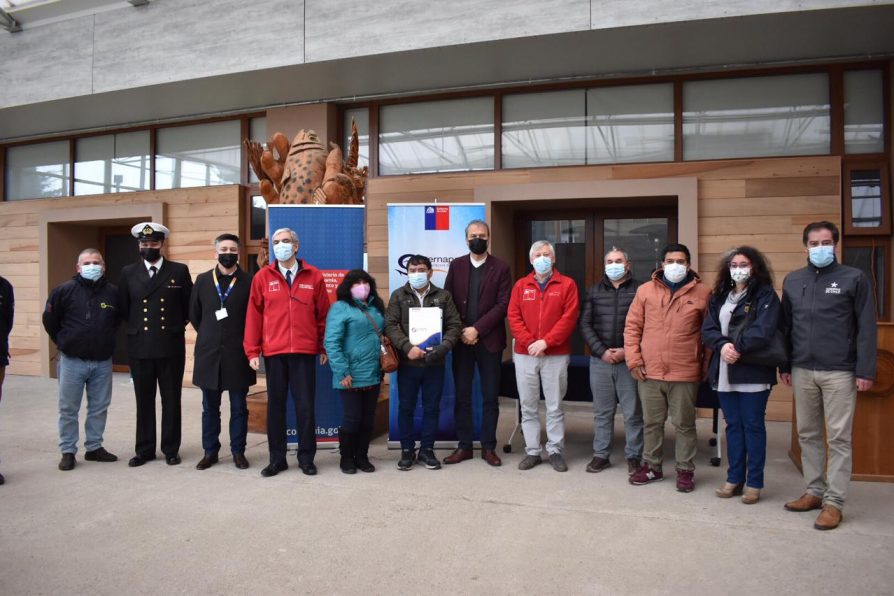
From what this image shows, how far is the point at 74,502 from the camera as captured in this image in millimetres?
4277

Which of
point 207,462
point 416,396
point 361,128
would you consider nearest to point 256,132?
point 361,128

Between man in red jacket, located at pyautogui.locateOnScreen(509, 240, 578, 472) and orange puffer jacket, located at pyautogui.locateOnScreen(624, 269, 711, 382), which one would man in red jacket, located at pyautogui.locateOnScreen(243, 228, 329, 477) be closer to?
man in red jacket, located at pyautogui.locateOnScreen(509, 240, 578, 472)

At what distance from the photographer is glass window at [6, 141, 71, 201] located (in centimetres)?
1027

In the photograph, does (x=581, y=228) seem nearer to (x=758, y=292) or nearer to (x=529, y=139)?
(x=529, y=139)

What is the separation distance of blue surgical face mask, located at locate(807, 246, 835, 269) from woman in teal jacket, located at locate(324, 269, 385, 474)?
287cm

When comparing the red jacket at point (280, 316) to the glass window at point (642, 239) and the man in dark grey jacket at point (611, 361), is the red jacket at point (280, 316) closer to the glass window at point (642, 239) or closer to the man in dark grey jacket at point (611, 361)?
the man in dark grey jacket at point (611, 361)

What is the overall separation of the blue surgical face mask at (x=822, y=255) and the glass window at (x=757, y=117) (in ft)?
11.1

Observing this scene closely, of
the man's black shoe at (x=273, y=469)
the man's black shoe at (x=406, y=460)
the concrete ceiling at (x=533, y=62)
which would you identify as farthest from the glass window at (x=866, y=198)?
the man's black shoe at (x=273, y=469)

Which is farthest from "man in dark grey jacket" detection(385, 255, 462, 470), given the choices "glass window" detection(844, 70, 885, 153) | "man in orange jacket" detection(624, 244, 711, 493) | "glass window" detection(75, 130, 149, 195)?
"glass window" detection(75, 130, 149, 195)

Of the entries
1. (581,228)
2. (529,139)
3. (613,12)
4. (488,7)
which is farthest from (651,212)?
(488,7)

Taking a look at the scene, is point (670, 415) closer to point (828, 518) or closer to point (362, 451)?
point (828, 518)

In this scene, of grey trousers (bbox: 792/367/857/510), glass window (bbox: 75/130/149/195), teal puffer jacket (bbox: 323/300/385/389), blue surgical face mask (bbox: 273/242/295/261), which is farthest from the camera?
glass window (bbox: 75/130/149/195)

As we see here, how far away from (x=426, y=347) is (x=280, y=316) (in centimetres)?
107

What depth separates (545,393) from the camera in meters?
5.13
